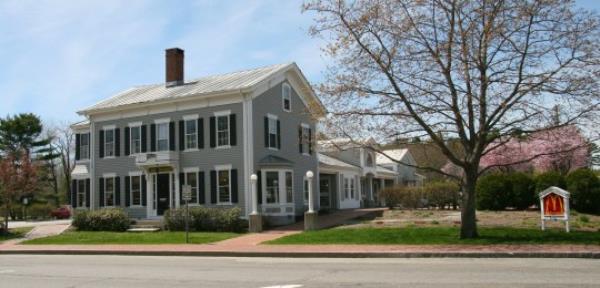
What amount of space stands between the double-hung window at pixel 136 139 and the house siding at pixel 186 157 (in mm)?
365

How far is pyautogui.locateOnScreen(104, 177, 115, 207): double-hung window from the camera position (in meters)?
31.9

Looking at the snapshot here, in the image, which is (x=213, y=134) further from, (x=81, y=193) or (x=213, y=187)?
(x=81, y=193)

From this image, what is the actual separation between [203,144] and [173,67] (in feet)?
20.2

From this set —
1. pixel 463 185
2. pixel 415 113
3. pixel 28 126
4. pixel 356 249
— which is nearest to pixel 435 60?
pixel 415 113

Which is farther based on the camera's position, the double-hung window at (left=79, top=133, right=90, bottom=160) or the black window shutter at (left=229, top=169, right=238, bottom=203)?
the double-hung window at (left=79, top=133, right=90, bottom=160)

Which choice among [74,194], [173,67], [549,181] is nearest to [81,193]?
[74,194]

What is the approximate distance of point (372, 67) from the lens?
19047 mm

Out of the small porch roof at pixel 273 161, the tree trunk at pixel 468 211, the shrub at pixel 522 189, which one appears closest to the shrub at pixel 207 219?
the small porch roof at pixel 273 161

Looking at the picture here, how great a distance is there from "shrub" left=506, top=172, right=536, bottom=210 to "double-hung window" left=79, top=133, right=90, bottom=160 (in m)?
22.3

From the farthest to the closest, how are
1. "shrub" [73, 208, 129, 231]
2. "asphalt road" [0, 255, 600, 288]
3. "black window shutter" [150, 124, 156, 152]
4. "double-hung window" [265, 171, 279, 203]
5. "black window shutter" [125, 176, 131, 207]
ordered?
1. "black window shutter" [125, 176, 131, 207]
2. "black window shutter" [150, 124, 156, 152]
3. "shrub" [73, 208, 129, 231]
4. "double-hung window" [265, 171, 279, 203]
5. "asphalt road" [0, 255, 600, 288]

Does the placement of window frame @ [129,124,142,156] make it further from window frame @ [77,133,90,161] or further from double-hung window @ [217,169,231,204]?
double-hung window @ [217,169,231,204]

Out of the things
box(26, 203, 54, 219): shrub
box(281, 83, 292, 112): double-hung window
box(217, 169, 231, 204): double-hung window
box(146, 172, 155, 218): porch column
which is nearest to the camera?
box(217, 169, 231, 204): double-hung window

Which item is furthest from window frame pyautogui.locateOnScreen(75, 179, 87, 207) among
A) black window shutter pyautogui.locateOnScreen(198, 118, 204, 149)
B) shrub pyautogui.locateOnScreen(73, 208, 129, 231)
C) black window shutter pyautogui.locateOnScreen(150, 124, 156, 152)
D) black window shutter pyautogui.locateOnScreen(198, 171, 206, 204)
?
black window shutter pyautogui.locateOnScreen(198, 118, 204, 149)

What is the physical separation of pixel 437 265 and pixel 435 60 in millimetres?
6735
